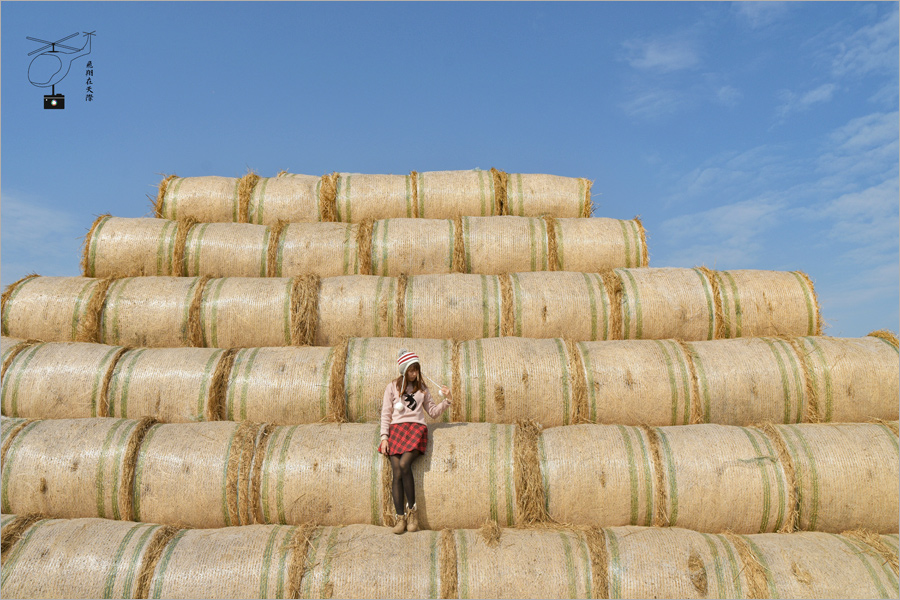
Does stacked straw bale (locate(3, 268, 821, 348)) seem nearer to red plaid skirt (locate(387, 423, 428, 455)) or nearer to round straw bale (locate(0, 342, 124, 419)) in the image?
round straw bale (locate(0, 342, 124, 419))

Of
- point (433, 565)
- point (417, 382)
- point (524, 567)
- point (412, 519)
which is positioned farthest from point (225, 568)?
point (524, 567)

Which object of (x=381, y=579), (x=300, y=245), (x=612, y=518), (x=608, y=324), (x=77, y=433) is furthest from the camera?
(x=300, y=245)

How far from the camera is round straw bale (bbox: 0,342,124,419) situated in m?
7.07

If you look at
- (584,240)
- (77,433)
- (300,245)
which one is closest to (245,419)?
(77,433)

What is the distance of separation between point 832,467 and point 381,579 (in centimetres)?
462

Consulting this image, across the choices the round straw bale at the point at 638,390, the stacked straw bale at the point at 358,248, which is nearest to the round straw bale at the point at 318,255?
the stacked straw bale at the point at 358,248

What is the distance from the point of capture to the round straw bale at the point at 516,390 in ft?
22.0

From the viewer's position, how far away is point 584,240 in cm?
901

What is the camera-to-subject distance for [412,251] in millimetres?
8672

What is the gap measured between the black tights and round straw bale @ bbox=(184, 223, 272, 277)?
4.20m

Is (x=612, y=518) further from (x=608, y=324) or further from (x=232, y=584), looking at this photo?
(x=232, y=584)

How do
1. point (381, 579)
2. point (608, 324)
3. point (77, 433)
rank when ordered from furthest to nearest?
1. point (608, 324)
2. point (77, 433)
3. point (381, 579)

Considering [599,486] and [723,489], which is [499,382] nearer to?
[599,486]

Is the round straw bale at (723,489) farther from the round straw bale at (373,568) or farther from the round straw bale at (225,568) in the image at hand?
the round straw bale at (225,568)
